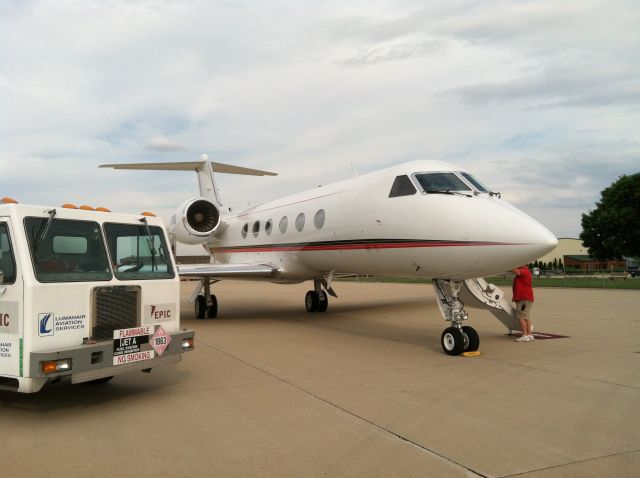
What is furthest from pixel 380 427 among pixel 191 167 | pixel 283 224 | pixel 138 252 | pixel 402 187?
pixel 191 167

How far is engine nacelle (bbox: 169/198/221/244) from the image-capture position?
16234 millimetres

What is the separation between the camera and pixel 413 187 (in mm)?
9406

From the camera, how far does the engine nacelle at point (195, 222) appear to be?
16.2 metres

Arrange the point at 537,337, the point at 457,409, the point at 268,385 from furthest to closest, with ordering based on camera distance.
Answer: the point at 537,337
the point at 268,385
the point at 457,409

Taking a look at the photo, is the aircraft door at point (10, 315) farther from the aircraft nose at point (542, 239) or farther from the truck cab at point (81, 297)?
the aircraft nose at point (542, 239)

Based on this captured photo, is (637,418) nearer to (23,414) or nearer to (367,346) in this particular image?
(367,346)

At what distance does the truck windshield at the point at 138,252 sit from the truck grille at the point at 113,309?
211 mm

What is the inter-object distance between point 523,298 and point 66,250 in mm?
8039

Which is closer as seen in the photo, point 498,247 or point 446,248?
point 498,247

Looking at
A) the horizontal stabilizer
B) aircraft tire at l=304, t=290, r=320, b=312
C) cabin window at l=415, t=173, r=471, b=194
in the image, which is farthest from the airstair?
the horizontal stabilizer

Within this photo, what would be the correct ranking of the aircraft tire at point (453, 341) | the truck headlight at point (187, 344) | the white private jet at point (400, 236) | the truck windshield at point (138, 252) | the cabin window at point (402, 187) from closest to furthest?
1. the truck windshield at point (138, 252)
2. the truck headlight at point (187, 344)
3. the white private jet at point (400, 236)
4. the aircraft tire at point (453, 341)
5. the cabin window at point (402, 187)

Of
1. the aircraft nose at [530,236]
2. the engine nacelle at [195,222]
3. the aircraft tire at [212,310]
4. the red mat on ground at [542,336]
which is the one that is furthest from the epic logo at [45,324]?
the engine nacelle at [195,222]

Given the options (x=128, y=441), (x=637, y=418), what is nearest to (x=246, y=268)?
(x=128, y=441)

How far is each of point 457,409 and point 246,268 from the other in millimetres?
9463
